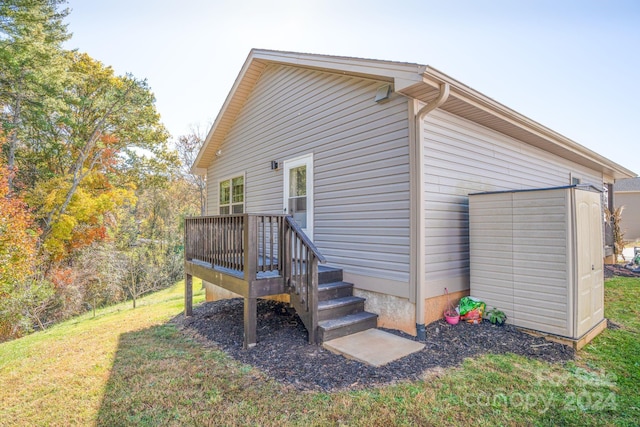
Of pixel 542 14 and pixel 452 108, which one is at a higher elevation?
pixel 542 14

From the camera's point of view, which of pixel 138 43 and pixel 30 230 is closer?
pixel 138 43

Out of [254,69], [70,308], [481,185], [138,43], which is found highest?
[138,43]

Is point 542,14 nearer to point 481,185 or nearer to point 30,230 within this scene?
point 481,185

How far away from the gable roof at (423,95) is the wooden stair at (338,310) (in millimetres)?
2914

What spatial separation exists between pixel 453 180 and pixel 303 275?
2750 mm


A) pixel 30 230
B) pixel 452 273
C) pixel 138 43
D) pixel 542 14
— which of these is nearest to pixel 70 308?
pixel 30 230

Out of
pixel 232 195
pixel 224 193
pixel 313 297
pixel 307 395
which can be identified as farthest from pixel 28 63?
pixel 307 395

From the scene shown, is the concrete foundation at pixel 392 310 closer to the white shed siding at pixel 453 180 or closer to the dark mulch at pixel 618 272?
the white shed siding at pixel 453 180

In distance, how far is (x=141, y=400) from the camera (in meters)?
2.88

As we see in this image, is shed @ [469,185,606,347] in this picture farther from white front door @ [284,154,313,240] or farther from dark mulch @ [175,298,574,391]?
white front door @ [284,154,313,240]

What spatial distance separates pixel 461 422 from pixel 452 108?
13.2 feet

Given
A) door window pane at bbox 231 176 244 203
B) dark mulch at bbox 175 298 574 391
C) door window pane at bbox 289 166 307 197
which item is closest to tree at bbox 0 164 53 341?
door window pane at bbox 231 176 244 203

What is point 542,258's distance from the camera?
13.6 feet

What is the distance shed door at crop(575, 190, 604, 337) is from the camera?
3955 millimetres
